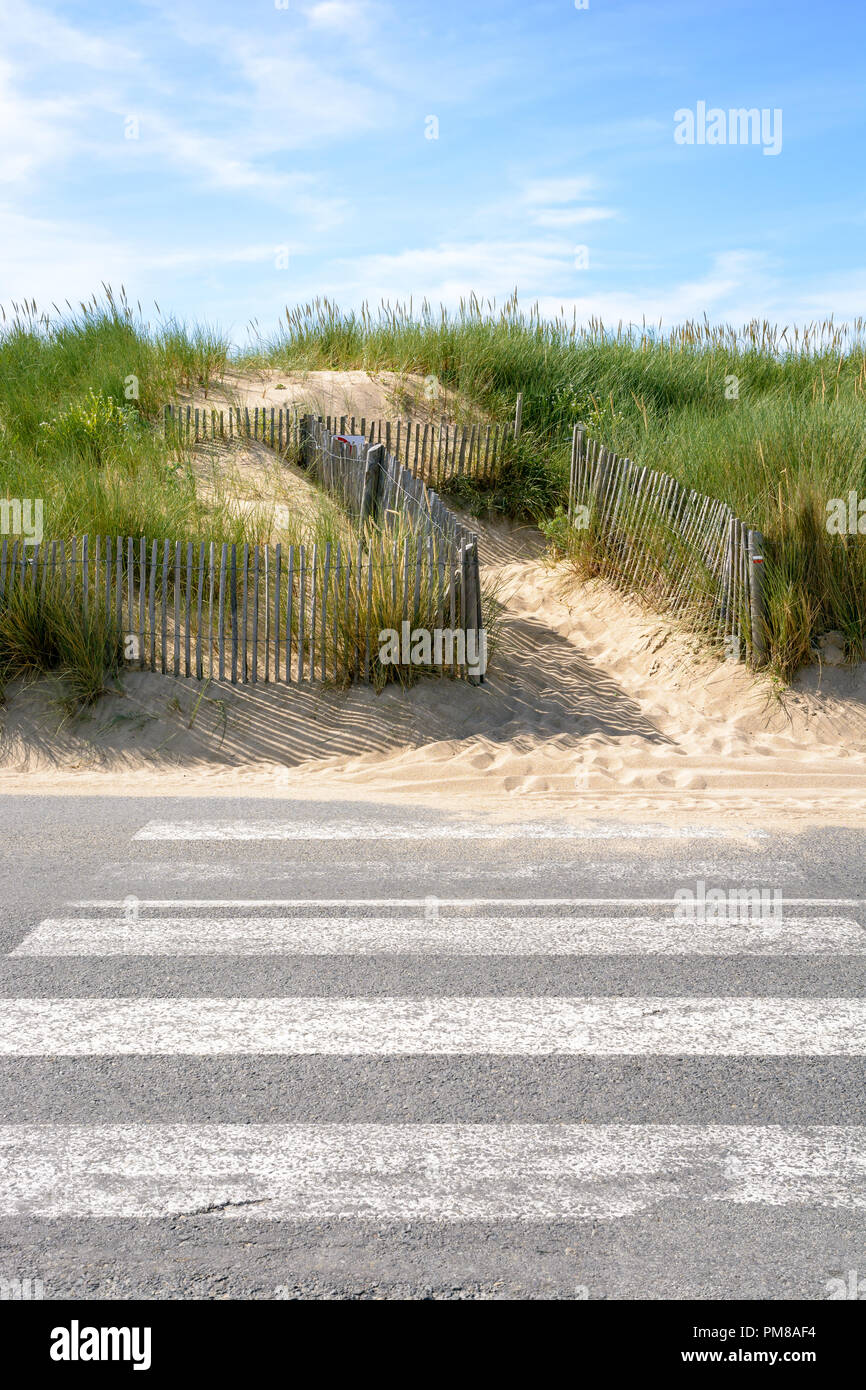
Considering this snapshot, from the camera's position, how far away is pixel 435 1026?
14.3 feet

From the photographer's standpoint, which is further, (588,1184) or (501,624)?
(501,624)

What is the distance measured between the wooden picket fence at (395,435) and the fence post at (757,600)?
795 cm

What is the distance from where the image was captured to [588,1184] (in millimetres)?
3275

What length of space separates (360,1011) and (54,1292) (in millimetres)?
1797

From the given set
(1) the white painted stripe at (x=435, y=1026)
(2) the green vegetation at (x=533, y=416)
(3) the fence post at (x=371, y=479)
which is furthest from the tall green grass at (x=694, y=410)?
(1) the white painted stripe at (x=435, y=1026)

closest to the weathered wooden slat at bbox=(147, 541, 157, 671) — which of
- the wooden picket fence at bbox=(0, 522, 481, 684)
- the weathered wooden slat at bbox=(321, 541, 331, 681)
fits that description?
the wooden picket fence at bbox=(0, 522, 481, 684)

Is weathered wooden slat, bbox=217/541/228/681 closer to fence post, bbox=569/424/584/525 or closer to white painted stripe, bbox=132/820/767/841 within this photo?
white painted stripe, bbox=132/820/767/841

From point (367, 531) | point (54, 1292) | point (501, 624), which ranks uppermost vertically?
point (367, 531)

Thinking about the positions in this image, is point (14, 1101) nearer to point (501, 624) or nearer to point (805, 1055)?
point (805, 1055)

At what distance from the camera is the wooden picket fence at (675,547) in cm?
1151

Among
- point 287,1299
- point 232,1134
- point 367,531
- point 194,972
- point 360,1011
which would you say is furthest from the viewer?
point 367,531

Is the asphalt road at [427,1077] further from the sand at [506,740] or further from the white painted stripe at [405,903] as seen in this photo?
the sand at [506,740]

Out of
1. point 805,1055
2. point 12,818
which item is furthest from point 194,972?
point 12,818

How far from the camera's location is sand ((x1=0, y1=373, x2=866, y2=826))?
8.97 m
